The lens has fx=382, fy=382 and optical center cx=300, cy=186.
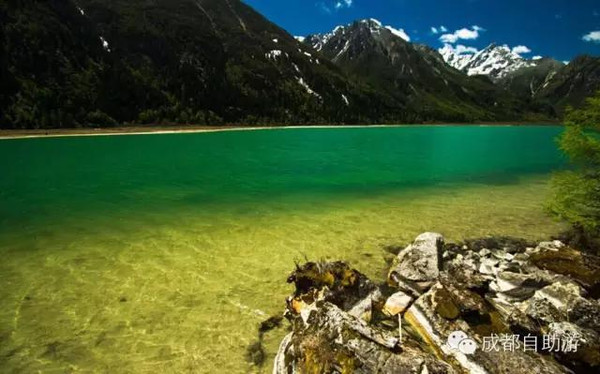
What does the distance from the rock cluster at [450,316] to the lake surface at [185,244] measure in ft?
8.20

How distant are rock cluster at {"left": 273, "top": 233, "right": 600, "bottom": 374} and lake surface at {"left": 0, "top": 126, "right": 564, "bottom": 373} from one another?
2499mm

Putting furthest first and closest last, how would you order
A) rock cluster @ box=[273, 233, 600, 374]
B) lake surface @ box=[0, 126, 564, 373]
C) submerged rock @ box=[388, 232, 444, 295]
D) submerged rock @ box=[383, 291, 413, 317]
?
1. submerged rock @ box=[388, 232, 444, 295]
2. submerged rock @ box=[383, 291, 413, 317]
3. lake surface @ box=[0, 126, 564, 373]
4. rock cluster @ box=[273, 233, 600, 374]

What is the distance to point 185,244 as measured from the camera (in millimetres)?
24531

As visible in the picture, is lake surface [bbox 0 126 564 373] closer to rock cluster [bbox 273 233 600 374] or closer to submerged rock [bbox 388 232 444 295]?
submerged rock [bbox 388 232 444 295]

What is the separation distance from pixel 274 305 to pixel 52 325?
8897mm

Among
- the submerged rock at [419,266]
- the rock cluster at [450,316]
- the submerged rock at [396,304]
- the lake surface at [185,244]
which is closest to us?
the rock cluster at [450,316]

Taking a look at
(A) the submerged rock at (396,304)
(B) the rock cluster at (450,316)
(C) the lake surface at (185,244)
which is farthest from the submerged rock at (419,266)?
(C) the lake surface at (185,244)

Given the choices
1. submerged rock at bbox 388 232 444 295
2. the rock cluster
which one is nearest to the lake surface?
submerged rock at bbox 388 232 444 295

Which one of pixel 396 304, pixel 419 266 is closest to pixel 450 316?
pixel 396 304

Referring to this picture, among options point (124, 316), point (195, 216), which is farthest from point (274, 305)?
point (195, 216)

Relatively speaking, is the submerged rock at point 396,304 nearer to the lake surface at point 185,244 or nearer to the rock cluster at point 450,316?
the rock cluster at point 450,316

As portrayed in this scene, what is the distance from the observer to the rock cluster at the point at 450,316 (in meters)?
10.8

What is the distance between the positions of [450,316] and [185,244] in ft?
55.2

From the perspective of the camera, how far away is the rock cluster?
35.4 ft
